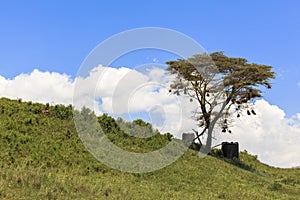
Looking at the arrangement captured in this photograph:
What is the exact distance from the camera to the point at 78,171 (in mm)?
18141

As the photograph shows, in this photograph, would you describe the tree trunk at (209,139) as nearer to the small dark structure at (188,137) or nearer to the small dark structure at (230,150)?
the small dark structure at (188,137)

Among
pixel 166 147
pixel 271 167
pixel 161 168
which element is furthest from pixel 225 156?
pixel 161 168

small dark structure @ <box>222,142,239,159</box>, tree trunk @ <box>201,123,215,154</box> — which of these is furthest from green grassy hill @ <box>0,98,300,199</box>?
small dark structure @ <box>222,142,239,159</box>

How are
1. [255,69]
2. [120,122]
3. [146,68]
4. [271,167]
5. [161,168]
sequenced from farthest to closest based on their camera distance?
[271,167]
[255,69]
[120,122]
[161,168]
[146,68]

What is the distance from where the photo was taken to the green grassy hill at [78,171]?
13648 millimetres

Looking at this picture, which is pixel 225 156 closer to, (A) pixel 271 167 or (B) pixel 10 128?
(A) pixel 271 167

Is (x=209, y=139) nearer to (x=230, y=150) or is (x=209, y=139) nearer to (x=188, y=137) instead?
(x=230, y=150)

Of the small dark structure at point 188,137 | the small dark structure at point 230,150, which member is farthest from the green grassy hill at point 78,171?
the small dark structure at point 230,150

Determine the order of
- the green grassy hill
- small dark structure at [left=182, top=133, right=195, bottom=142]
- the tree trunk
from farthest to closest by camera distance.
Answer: the tree trunk → small dark structure at [left=182, top=133, right=195, bottom=142] → the green grassy hill

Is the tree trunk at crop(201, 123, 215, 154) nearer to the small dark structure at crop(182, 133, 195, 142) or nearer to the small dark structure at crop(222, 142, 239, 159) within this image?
the small dark structure at crop(182, 133, 195, 142)

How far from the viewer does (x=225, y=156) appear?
33469 mm

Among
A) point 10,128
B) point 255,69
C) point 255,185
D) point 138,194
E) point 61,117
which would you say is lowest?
point 138,194

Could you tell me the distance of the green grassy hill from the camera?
1365cm

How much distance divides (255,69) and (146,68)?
1613 cm
